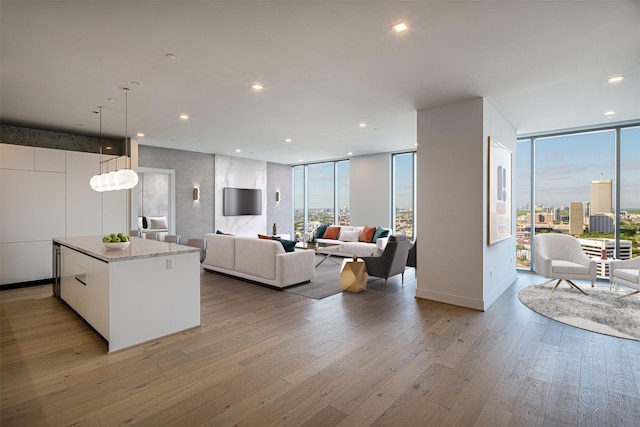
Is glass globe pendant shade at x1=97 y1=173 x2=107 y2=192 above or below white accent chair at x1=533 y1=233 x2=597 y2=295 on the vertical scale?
above

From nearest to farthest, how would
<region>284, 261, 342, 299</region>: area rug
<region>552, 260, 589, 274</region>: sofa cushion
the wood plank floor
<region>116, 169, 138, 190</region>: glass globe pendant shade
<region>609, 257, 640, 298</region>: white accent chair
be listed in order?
the wood plank floor
<region>116, 169, 138, 190</region>: glass globe pendant shade
<region>609, 257, 640, 298</region>: white accent chair
<region>552, 260, 589, 274</region>: sofa cushion
<region>284, 261, 342, 299</region>: area rug

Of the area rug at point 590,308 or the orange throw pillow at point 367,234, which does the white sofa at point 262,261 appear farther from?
the area rug at point 590,308

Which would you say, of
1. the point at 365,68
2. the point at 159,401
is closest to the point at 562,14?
the point at 365,68

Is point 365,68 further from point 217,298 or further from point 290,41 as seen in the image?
point 217,298

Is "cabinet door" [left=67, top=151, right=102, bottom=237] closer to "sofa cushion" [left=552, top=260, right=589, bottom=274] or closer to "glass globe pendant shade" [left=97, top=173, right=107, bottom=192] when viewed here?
"glass globe pendant shade" [left=97, top=173, right=107, bottom=192]

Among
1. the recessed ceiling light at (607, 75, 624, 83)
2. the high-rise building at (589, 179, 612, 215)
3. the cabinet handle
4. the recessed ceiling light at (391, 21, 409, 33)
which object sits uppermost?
the recessed ceiling light at (607, 75, 624, 83)

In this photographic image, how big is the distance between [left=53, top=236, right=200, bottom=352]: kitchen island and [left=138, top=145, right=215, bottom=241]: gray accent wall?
14.5ft

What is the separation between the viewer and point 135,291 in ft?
10.3

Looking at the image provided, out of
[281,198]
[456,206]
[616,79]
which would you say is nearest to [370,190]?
[281,198]

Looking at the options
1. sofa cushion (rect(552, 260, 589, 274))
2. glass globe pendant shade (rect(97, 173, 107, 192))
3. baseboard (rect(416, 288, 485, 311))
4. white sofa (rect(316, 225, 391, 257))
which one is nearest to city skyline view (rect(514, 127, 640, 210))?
sofa cushion (rect(552, 260, 589, 274))

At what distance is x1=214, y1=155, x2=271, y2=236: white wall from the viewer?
916 centimetres

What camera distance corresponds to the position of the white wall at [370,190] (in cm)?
863

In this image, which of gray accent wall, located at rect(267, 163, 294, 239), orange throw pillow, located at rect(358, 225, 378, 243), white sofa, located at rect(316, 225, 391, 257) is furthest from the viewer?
gray accent wall, located at rect(267, 163, 294, 239)

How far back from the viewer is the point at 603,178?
5.73 metres
